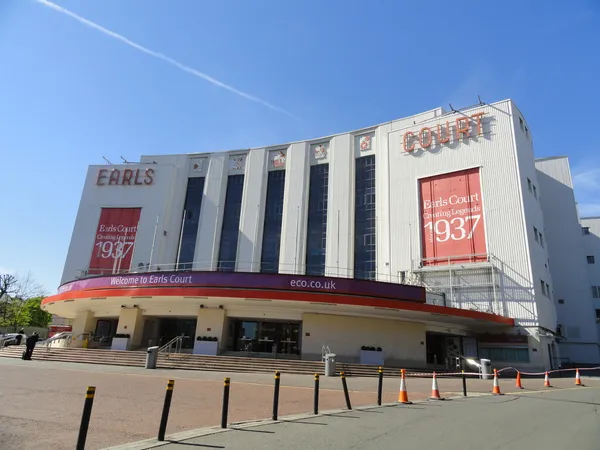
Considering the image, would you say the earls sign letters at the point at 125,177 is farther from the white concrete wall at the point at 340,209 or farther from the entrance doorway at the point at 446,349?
the entrance doorway at the point at 446,349

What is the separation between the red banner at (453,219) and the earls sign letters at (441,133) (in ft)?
11.9

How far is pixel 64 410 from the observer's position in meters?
9.13

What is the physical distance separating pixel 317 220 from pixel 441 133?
1511cm

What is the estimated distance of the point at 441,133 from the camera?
1512 inches

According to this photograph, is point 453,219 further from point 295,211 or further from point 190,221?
point 190,221

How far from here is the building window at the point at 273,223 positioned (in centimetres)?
4378

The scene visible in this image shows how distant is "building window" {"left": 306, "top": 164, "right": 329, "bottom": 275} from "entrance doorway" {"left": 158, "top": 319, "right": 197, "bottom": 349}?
43.8 ft

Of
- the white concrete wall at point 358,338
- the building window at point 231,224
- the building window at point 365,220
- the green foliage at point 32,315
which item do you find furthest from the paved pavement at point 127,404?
the green foliage at point 32,315

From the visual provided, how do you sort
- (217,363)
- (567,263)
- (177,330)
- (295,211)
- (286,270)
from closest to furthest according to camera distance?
(217,363) < (177,330) < (286,270) < (567,263) < (295,211)

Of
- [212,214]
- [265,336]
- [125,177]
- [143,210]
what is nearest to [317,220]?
[212,214]

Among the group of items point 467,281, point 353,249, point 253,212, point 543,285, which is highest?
point 253,212

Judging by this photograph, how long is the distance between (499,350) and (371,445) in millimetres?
29775

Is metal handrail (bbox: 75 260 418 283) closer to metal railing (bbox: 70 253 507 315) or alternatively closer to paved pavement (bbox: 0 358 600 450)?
metal railing (bbox: 70 253 507 315)

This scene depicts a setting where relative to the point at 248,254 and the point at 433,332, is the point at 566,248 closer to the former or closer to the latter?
the point at 433,332
